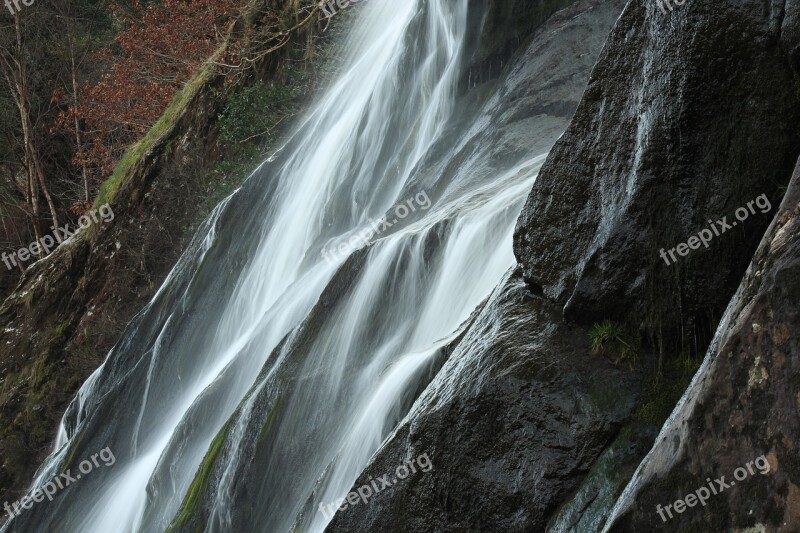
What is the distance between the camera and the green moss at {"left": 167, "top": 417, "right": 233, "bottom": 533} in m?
8.23

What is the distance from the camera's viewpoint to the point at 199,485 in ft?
27.5

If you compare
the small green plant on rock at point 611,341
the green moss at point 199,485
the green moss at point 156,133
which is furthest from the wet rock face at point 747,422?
the green moss at point 156,133

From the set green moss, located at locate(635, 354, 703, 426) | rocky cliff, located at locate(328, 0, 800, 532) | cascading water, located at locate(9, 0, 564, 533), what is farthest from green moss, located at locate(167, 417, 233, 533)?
green moss, located at locate(635, 354, 703, 426)

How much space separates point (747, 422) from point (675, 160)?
5.55 feet

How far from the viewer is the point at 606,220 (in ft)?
15.6

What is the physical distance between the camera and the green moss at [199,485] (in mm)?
A: 8227

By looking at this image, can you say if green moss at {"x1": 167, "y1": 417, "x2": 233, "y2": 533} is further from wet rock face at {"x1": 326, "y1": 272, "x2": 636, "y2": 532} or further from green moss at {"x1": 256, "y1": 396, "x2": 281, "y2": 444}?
wet rock face at {"x1": 326, "y1": 272, "x2": 636, "y2": 532}

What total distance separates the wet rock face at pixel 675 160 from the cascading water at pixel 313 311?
1.51 meters

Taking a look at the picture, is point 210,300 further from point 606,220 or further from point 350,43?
point 606,220

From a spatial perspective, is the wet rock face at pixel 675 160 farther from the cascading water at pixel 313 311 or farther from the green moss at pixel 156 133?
the green moss at pixel 156 133

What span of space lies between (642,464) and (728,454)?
0.53 meters

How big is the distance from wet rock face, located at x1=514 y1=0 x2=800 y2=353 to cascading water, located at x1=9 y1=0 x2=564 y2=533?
59.4 inches

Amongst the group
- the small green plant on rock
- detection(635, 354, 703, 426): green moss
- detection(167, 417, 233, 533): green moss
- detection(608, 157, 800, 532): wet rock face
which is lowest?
detection(167, 417, 233, 533): green moss

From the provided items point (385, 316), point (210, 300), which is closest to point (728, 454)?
point (385, 316)
